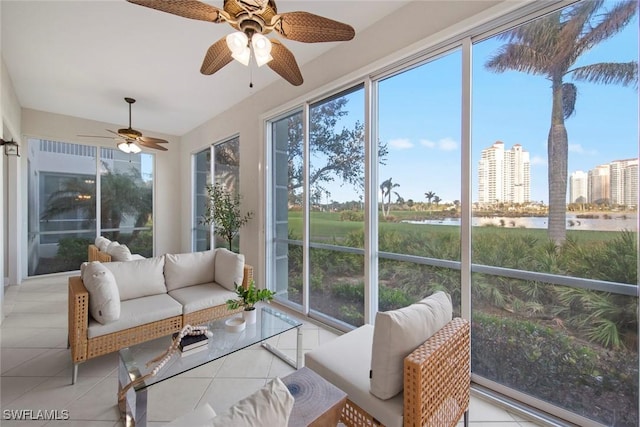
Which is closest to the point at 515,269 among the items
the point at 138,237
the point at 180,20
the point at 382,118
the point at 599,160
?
the point at 599,160

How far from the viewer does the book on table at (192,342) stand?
1744 millimetres

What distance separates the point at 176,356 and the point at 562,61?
305 cm

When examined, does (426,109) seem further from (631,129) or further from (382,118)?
(631,129)

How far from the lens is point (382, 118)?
267 cm

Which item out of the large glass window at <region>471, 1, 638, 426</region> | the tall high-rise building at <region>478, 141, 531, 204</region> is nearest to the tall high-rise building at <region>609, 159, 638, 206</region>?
the large glass window at <region>471, 1, 638, 426</region>

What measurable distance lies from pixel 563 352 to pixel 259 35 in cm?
272

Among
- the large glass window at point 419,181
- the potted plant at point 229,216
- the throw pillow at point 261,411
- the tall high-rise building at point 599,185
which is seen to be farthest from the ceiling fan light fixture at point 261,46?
the potted plant at point 229,216

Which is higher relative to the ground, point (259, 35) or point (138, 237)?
point (259, 35)

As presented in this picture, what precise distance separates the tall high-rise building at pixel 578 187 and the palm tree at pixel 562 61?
34 mm

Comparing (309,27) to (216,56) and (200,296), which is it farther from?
(200,296)

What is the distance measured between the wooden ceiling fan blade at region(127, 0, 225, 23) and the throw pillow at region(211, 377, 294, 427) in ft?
6.13

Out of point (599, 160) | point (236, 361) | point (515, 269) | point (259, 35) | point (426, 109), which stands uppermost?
point (259, 35)

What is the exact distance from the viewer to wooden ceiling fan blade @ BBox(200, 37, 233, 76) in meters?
1.88

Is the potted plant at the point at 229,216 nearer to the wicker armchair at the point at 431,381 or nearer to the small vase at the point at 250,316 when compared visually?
the small vase at the point at 250,316
